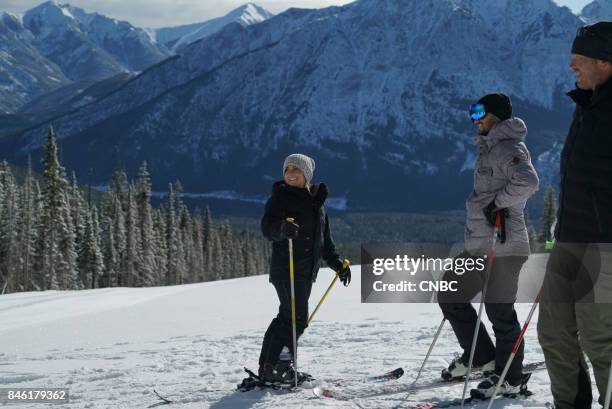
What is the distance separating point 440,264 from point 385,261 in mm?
609

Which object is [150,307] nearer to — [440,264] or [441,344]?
[441,344]

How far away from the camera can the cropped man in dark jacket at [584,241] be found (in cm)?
436

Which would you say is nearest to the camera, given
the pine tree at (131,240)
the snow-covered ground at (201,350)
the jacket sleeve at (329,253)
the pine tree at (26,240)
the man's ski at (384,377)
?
the snow-covered ground at (201,350)

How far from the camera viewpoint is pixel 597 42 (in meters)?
4.41

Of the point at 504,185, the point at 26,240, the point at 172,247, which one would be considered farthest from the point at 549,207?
the point at 504,185

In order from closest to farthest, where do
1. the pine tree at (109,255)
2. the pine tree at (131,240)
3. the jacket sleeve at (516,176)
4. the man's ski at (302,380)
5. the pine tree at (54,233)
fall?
1. the jacket sleeve at (516,176)
2. the man's ski at (302,380)
3. the pine tree at (54,233)
4. the pine tree at (109,255)
5. the pine tree at (131,240)

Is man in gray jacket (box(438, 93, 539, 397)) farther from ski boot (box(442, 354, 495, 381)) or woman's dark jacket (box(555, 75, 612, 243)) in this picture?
woman's dark jacket (box(555, 75, 612, 243))

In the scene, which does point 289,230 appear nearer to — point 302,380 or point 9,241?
point 302,380

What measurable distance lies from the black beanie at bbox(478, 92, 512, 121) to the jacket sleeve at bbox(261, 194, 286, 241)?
2249 mm

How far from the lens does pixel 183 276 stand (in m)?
76.8

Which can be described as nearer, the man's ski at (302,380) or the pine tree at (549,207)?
the man's ski at (302,380)

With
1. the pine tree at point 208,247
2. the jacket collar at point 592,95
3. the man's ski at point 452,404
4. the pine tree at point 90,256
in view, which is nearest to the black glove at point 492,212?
the jacket collar at point 592,95

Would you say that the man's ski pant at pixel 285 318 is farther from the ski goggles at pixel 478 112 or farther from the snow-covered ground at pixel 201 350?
the ski goggles at pixel 478 112

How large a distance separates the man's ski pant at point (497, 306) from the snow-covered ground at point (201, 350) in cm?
43
